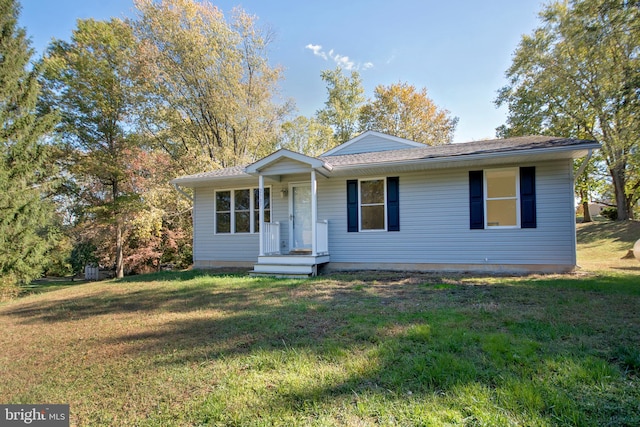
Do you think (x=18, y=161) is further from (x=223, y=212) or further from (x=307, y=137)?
(x=307, y=137)

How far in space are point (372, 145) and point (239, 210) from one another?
5269mm

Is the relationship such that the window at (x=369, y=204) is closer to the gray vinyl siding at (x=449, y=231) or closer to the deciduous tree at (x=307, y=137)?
the gray vinyl siding at (x=449, y=231)

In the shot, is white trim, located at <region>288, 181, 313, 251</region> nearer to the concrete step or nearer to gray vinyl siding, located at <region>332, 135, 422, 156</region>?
the concrete step

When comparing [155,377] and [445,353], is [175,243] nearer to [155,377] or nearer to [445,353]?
[155,377]

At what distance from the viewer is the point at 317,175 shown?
29.4ft

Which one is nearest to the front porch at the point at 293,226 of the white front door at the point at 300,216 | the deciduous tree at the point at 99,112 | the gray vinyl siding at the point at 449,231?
the white front door at the point at 300,216

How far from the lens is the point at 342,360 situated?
276 cm

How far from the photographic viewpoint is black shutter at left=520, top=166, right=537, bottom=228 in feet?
24.2

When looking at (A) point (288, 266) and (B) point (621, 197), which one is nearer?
(A) point (288, 266)

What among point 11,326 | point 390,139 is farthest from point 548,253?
point 11,326

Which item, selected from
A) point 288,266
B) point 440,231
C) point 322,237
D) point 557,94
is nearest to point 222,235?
point 288,266

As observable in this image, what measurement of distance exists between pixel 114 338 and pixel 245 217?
260 inches

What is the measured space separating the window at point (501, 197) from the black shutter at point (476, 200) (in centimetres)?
13

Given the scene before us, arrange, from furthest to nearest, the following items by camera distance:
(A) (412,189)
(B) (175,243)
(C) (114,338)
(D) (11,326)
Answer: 1. (B) (175,243)
2. (A) (412,189)
3. (D) (11,326)
4. (C) (114,338)
